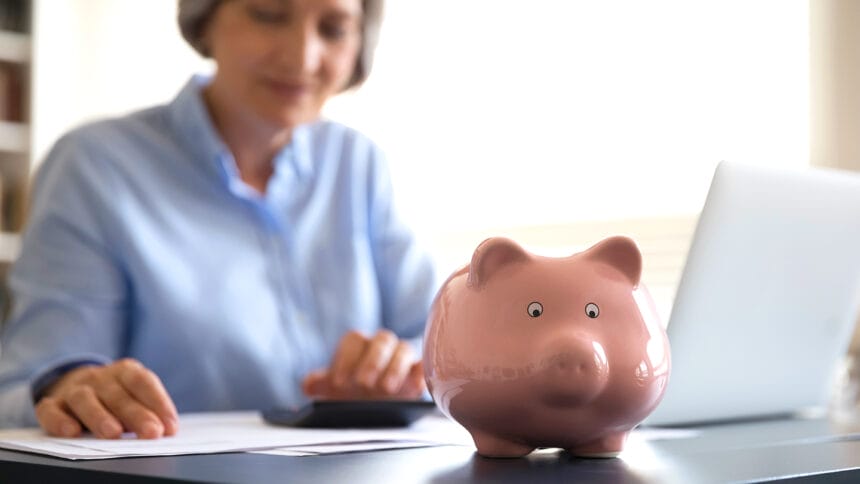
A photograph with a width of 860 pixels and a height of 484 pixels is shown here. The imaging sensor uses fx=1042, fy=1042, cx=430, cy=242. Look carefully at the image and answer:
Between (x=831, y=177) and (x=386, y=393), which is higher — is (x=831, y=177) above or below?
above

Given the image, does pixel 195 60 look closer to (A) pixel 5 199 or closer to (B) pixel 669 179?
(A) pixel 5 199

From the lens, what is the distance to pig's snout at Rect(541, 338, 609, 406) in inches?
24.0

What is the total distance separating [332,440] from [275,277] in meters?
0.61

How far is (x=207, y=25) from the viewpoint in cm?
147

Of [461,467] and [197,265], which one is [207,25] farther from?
[461,467]

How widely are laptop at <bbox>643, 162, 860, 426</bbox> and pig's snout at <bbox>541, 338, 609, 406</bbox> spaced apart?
282 millimetres

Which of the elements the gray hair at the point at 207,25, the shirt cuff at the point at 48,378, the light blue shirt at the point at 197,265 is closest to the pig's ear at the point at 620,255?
the shirt cuff at the point at 48,378

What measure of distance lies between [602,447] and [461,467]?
0.11 m

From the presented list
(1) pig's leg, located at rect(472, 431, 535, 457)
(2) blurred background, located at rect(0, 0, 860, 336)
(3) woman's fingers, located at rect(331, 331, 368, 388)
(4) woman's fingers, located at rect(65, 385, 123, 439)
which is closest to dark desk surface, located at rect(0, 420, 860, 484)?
(1) pig's leg, located at rect(472, 431, 535, 457)

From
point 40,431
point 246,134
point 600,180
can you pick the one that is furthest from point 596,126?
point 40,431

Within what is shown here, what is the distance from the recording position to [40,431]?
2.95 ft

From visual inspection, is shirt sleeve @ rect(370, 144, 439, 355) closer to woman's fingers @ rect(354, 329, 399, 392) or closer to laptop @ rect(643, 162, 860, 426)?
woman's fingers @ rect(354, 329, 399, 392)

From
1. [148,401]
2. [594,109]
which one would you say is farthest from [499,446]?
[594,109]

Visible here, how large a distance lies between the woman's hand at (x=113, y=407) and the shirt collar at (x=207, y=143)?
50 cm
